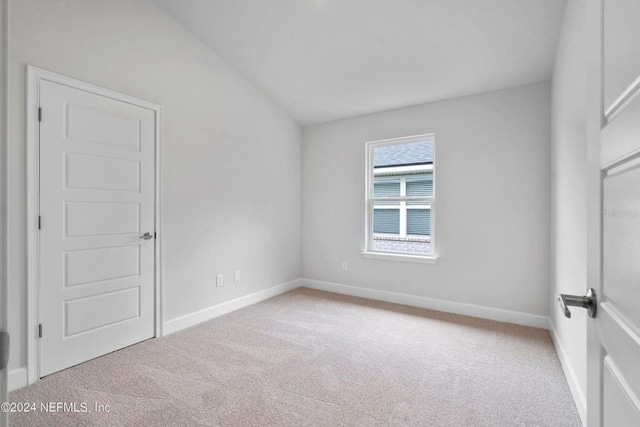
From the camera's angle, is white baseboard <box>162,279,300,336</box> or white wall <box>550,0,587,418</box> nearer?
white wall <box>550,0,587,418</box>

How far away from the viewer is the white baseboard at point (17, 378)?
6.81ft

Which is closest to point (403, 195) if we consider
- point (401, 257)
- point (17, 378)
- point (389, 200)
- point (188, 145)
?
point (389, 200)

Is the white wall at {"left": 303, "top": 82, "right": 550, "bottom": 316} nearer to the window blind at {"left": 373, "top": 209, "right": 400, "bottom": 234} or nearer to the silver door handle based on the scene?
the window blind at {"left": 373, "top": 209, "right": 400, "bottom": 234}

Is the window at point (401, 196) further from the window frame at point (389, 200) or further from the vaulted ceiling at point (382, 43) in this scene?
the vaulted ceiling at point (382, 43)

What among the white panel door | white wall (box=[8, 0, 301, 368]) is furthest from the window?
the white panel door

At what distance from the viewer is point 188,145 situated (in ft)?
10.6

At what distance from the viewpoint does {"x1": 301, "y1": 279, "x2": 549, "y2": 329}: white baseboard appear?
323cm

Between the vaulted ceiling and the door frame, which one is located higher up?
the vaulted ceiling

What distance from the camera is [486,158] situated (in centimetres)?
345

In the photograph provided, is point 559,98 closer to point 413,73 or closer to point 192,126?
point 413,73

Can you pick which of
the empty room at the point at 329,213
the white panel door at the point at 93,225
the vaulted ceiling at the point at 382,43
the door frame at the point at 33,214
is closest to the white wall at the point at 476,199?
the empty room at the point at 329,213

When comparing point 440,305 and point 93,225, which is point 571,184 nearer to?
point 440,305

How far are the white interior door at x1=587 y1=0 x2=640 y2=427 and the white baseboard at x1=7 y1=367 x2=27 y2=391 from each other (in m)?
3.06

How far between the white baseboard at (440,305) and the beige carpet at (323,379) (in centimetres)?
12
